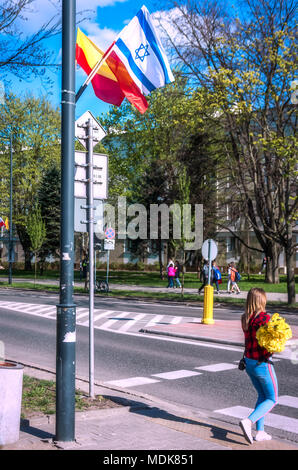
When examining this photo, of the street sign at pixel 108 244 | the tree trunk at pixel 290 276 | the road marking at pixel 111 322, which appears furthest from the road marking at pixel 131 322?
the street sign at pixel 108 244

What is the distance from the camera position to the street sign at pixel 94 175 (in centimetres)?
704

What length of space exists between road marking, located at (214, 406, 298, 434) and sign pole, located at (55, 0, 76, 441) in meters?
2.46

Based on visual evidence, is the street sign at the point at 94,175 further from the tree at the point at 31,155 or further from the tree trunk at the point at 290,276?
the tree at the point at 31,155

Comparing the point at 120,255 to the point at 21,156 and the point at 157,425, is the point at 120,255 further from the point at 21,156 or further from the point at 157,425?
the point at 157,425

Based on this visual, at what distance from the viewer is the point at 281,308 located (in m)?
21.5

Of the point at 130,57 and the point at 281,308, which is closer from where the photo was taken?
the point at 130,57

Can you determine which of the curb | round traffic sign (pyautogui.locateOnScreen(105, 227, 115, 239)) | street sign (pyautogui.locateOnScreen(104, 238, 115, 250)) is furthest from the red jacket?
round traffic sign (pyautogui.locateOnScreen(105, 227, 115, 239))

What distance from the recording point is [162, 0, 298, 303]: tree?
809 inches

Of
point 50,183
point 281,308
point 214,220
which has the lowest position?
point 281,308

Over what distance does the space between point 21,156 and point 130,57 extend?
43563 millimetres

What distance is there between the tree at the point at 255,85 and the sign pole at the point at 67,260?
15147 millimetres

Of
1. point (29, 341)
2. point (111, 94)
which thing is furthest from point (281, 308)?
point (111, 94)

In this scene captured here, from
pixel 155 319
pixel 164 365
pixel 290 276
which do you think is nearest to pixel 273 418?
pixel 164 365

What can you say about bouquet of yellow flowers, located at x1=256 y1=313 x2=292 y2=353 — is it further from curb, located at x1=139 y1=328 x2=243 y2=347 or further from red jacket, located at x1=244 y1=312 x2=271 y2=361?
curb, located at x1=139 y1=328 x2=243 y2=347
